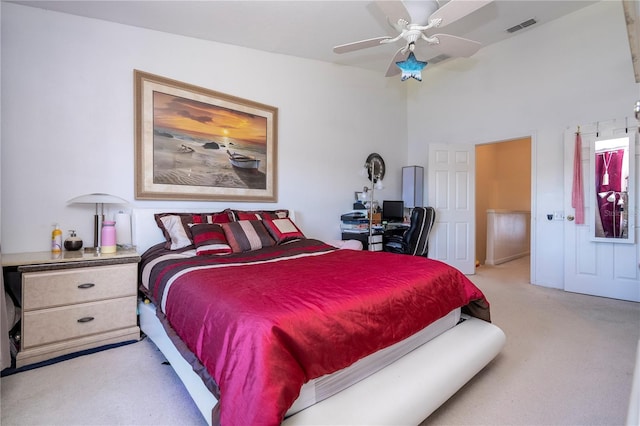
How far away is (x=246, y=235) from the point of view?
8.64 feet

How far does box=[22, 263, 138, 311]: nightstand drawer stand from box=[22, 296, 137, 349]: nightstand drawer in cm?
5

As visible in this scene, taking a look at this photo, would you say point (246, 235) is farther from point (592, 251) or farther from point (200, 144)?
point (592, 251)

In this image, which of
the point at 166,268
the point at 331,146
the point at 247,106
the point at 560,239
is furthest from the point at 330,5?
the point at 560,239

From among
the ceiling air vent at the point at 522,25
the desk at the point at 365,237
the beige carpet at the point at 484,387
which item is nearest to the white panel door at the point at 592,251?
the beige carpet at the point at 484,387

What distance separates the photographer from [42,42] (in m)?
2.35

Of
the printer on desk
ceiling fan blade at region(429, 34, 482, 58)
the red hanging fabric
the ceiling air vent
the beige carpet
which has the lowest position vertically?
the beige carpet

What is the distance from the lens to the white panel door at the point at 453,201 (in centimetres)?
459

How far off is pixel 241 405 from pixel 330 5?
324cm

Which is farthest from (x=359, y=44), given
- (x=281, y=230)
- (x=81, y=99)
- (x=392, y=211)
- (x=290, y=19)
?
(x=392, y=211)

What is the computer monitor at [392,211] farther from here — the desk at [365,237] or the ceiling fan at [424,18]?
the ceiling fan at [424,18]

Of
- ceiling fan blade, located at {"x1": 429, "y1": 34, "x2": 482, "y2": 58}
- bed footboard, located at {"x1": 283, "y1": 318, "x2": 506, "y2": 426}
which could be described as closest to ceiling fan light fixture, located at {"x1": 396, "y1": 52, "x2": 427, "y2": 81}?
ceiling fan blade, located at {"x1": 429, "y1": 34, "x2": 482, "y2": 58}

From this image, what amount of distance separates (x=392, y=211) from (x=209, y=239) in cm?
315

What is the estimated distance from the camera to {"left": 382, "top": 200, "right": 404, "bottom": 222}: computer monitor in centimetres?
471

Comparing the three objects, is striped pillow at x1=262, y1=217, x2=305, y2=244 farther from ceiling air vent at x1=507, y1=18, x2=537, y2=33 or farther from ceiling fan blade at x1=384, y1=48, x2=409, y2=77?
ceiling air vent at x1=507, y1=18, x2=537, y2=33
